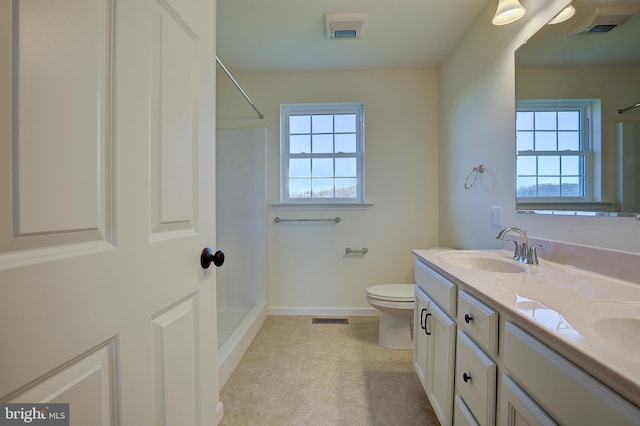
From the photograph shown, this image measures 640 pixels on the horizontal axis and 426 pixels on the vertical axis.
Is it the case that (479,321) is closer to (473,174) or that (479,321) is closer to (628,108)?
(628,108)

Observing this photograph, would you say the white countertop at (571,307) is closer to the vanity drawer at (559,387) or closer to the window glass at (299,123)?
the vanity drawer at (559,387)

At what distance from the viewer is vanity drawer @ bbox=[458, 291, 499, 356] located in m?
0.77

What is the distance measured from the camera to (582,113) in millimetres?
1070

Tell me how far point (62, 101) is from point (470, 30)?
7.76 feet

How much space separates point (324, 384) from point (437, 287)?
0.92 meters

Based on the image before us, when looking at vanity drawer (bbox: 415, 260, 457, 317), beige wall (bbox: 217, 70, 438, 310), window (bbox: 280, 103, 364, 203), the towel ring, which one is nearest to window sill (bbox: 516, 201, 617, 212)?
the towel ring

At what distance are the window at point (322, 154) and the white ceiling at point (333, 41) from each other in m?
0.42

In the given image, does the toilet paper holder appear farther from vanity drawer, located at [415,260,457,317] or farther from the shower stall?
vanity drawer, located at [415,260,457,317]

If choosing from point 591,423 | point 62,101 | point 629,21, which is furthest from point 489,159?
point 62,101

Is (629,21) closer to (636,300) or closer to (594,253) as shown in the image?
(594,253)

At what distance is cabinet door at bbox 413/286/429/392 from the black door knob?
100 centimetres

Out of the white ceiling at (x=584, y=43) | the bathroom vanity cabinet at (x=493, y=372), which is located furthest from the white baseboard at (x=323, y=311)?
the white ceiling at (x=584, y=43)

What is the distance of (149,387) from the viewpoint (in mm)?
577

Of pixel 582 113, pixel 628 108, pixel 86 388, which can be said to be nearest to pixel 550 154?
pixel 582 113
